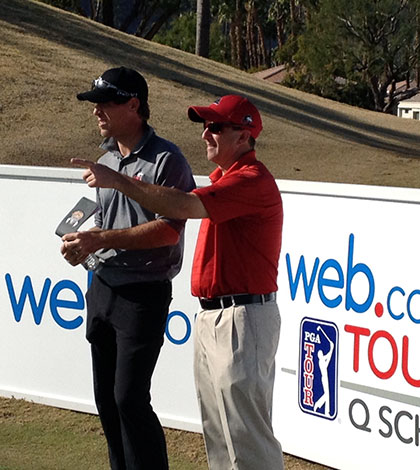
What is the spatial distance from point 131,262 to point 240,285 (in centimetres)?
68

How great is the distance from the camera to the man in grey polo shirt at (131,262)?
14.6 ft

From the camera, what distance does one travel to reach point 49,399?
6531mm

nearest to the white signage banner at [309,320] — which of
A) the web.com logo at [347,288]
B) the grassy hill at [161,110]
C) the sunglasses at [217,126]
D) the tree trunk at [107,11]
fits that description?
the web.com logo at [347,288]

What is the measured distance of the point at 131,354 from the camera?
14.6ft

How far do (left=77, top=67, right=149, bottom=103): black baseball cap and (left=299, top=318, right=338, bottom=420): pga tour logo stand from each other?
1.66 meters

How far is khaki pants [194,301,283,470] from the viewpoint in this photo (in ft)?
13.3

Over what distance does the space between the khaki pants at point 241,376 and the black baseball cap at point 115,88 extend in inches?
41.2

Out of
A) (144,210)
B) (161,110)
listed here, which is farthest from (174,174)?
(161,110)

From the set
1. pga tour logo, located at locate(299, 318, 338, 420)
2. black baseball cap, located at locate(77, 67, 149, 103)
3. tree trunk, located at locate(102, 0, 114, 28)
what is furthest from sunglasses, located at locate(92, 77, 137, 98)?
tree trunk, located at locate(102, 0, 114, 28)

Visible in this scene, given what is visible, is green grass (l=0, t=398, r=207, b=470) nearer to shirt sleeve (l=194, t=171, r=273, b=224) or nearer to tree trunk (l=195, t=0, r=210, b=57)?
shirt sleeve (l=194, t=171, r=273, b=224)

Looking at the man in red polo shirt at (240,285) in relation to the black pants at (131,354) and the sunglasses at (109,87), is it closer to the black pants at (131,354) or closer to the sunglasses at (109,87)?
→ the black pants at (131,354)

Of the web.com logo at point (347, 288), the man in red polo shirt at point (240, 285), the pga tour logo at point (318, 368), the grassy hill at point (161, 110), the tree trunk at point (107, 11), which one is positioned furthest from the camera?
the tree trunk at point (107, 11)

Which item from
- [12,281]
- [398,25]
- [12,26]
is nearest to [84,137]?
[12,26]

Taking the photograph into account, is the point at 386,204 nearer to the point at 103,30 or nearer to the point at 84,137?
the point at 84,137
